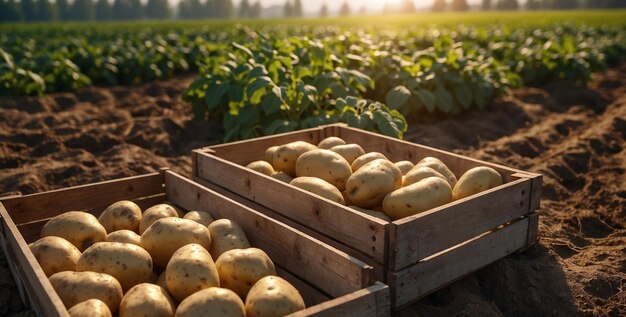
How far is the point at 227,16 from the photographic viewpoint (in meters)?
138

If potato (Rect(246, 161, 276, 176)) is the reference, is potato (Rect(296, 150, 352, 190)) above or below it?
above

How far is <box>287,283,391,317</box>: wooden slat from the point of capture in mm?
2117

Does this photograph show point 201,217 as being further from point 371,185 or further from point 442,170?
point 442,170

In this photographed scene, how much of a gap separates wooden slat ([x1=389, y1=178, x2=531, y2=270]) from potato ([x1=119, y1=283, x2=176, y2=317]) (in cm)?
107

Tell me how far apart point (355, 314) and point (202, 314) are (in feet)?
1.99

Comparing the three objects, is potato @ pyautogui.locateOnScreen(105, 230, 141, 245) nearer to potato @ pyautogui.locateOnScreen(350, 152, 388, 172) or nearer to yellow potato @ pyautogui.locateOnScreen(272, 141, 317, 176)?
yellow potato @ pyautogui.locateOnScreen(272, 141, 317, 176)

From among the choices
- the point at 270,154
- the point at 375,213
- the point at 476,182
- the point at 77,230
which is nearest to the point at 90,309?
the point at 77,230

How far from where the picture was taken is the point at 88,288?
244cm

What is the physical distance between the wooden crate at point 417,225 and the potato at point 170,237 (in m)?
0.58

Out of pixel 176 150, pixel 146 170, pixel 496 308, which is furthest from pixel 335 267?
pixel 176 150

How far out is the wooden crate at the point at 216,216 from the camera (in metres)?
2.29

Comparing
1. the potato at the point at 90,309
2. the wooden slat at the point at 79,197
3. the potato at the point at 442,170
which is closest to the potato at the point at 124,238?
the potato at the point at 90,309

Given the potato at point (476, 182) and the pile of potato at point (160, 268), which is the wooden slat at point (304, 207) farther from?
the potato at point (476, 182)

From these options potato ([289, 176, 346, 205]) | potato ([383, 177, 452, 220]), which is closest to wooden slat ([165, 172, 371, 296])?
potato ([289, 176, 346, 205])
